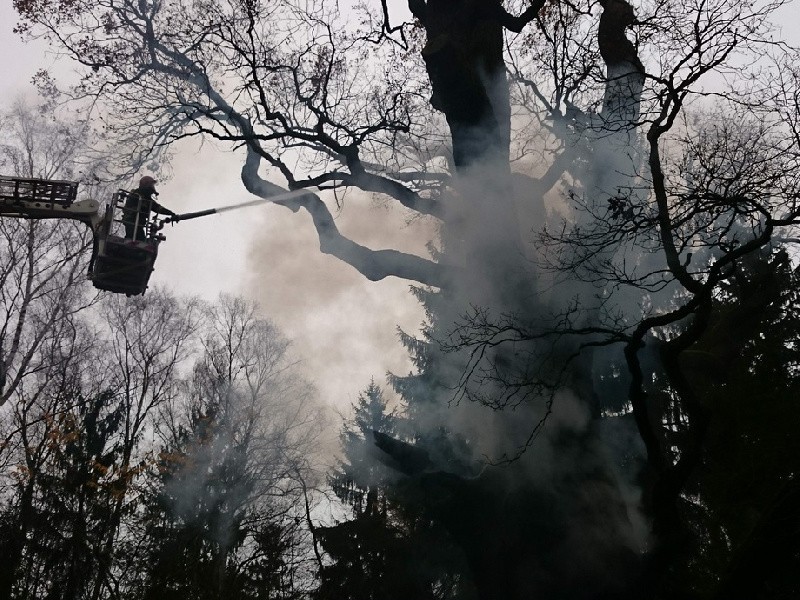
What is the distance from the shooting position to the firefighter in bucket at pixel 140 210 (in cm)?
967

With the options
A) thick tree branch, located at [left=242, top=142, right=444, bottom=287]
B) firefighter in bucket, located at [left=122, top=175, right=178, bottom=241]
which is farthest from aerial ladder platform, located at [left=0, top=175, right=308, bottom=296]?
thick tree branch, located at [left=242, top=142, right=444, bottom=287]

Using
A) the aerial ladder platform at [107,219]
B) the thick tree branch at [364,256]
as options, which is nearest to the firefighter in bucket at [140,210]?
the aerial ladder platform at [107,219]

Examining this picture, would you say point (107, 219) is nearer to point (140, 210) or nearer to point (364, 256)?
point (140, 210)

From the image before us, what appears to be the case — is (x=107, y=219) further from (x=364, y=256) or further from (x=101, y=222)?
(x=364, y=256)

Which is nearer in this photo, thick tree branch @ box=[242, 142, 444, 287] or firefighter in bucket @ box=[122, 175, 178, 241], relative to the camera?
firefighter in bucket @ box=[122, 175, 178, 241]

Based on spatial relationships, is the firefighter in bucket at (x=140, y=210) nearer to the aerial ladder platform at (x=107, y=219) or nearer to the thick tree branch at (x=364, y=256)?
the aerial ladder platform at (x=107, y=219)

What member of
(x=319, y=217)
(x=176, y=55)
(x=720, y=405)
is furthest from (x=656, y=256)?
(x=176, y=55)

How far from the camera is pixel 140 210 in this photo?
31.9ft

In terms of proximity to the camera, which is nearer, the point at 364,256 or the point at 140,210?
the point at 140,210

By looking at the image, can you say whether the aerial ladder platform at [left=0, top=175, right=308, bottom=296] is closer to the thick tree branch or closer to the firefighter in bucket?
the firefighter in bucket

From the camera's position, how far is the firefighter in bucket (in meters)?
9.67

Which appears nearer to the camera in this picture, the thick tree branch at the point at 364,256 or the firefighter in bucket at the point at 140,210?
the firefighter in bucket at the point at 140,210

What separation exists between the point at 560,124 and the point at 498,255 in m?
4.16

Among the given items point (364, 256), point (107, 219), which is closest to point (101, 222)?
point (107, 219)
